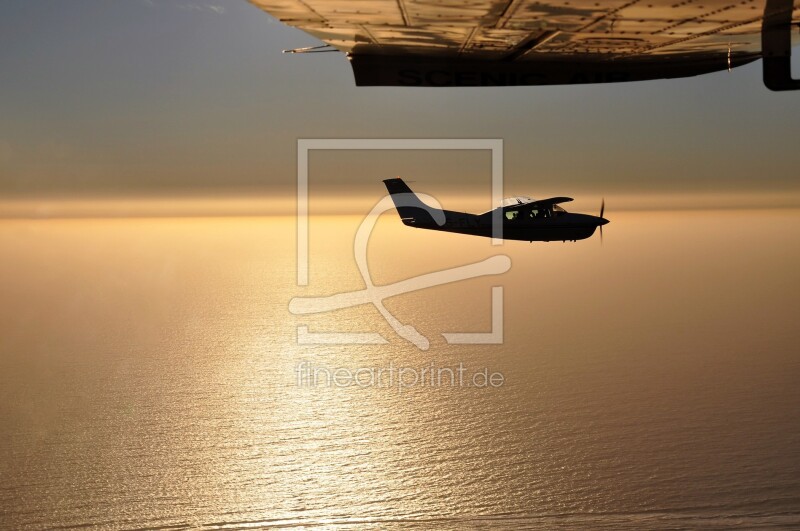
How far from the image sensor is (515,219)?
31156 millimetres

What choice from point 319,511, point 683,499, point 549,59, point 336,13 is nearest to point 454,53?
point 549,59

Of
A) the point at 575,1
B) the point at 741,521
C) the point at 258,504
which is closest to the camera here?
the point at 575,1

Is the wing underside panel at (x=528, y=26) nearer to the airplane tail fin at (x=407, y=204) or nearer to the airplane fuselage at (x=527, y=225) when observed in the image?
the airplane fuselage at (x=527, y=225)

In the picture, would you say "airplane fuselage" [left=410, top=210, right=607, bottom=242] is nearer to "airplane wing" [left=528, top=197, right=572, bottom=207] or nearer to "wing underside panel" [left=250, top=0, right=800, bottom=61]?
"airplane wing" [left=528, top=197, right=572, bottom=207]

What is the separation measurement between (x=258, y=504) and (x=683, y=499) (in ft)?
405

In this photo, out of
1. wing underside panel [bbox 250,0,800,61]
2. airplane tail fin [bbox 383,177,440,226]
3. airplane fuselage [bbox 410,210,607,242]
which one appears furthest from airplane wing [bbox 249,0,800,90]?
airplane tail fin [bbox 383,177,440,226]

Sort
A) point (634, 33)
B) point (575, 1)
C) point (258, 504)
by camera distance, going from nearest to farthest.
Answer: point (575, 1) → point (634, 33) → point (258, 504)

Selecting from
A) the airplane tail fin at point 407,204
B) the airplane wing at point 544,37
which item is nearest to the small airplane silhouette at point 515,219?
the airplane tail fin at point 407,204

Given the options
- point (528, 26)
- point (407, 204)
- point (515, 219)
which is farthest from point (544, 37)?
point (407, 204)

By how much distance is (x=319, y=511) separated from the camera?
195 m

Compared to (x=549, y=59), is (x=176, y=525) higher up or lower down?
lower down

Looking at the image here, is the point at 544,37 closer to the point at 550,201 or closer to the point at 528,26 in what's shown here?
the point at 528,26

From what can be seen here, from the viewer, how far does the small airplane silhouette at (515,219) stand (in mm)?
30453

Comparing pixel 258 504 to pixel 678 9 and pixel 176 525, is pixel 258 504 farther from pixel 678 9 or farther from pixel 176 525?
pixel 678 9
